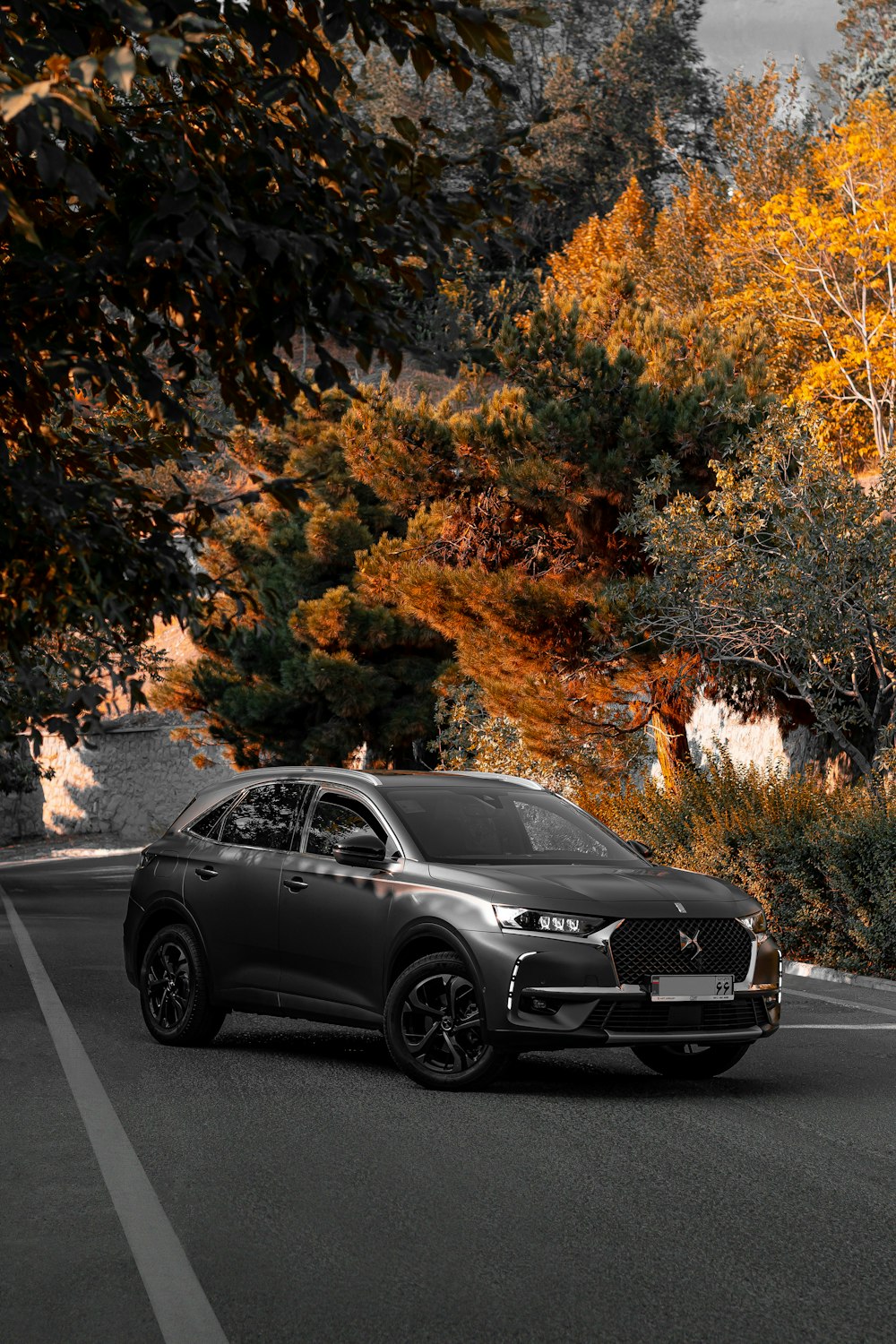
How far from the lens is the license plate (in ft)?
26.8

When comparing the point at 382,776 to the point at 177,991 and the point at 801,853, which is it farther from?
the point at 801,853

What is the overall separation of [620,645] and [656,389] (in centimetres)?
360

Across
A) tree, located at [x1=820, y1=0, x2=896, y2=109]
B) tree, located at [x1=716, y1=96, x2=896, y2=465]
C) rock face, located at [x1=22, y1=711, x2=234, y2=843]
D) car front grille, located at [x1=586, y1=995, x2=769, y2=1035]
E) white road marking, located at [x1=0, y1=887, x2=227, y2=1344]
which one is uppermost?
tree, located at [x1=820, y1=0, x2=896, y2=109]

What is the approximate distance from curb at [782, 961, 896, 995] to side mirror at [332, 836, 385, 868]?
646 centimetres

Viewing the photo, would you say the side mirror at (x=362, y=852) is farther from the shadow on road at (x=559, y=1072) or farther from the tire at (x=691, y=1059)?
the tire at (x=691, y=1059)

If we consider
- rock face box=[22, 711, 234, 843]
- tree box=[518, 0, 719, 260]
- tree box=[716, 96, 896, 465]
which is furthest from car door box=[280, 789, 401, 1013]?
tree box=[518, 0, 719, 260]

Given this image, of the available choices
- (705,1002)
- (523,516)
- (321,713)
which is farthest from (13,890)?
(705,1002)

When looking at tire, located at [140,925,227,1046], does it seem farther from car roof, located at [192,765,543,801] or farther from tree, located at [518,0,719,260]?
tree, located at [518,0,719,260]

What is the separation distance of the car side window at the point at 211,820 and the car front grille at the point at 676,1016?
3295 millimetres

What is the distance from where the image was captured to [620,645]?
22516 millimetres

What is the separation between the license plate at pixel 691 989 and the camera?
8156mm

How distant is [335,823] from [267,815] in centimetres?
67

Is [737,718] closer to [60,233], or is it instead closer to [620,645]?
[620,645]

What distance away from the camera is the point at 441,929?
330 inches
